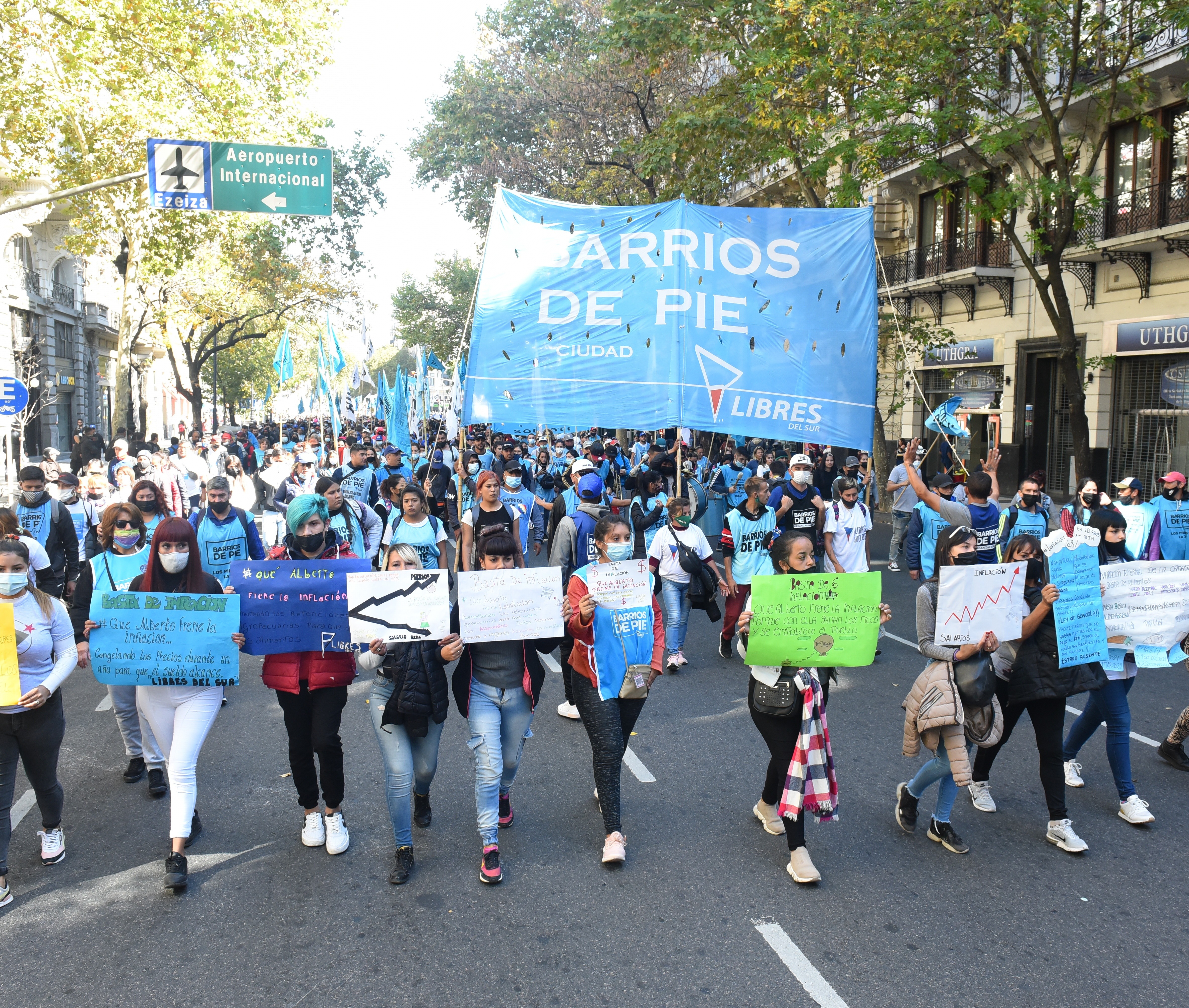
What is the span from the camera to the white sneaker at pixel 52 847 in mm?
4809

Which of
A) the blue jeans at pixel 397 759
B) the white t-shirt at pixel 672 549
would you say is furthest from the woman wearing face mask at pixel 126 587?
the white t-shirt at pixel 672 549

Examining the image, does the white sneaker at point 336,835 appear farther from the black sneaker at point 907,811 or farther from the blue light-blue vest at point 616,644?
the black sneaker at point 907,811

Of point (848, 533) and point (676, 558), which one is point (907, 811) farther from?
point (848, 533)

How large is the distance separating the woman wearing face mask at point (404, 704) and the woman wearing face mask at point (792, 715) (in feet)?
4.79

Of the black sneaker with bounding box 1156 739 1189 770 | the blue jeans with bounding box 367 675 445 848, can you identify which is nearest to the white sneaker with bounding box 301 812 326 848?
the blue jeans with bounding box 367 675 445 848

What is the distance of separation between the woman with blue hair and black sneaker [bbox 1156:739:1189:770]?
5.05m

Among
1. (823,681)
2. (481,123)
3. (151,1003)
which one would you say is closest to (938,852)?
(823,681)

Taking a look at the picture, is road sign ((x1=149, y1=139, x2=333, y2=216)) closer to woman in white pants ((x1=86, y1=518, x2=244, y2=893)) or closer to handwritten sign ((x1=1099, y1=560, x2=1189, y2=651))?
woman in white pants ((x1=86, y1=518, x2=244, y2=893))

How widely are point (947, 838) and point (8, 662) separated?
4552mm

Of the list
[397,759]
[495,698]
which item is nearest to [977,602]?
[495,698]

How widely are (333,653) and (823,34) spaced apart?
13376 millimetres

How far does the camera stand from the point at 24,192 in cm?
2809

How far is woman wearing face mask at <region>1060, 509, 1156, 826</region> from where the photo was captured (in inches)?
208

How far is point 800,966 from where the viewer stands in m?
3.90
